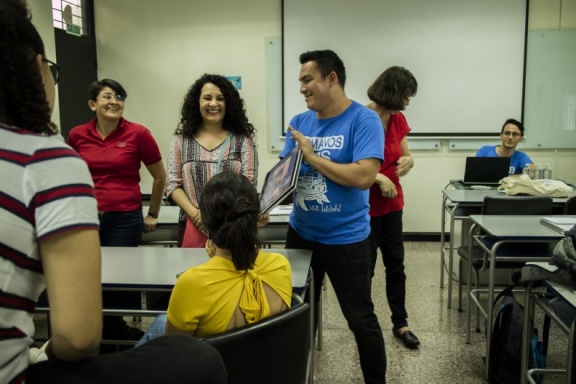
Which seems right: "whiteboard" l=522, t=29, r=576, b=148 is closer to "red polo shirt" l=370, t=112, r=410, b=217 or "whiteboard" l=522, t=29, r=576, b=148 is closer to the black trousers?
"red polo shirt" l=370, t=112, r=410, b=217

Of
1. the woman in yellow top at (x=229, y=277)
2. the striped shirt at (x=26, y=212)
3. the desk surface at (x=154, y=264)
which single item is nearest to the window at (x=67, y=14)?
the desk surface at (x=154, y=264)

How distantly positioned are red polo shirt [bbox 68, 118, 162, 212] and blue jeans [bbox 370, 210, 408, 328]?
1264mm

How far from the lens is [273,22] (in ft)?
17.1

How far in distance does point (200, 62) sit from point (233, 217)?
4402mm

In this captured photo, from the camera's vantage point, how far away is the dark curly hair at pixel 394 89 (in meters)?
2.43

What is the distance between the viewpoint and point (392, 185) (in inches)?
97.6

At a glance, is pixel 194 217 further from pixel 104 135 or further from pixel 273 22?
pixel 273 22

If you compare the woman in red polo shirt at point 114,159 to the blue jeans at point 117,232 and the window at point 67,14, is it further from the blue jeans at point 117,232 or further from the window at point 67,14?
the window at point 67,14

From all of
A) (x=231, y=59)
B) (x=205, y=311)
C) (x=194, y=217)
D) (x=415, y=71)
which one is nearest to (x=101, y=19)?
(x=231, y=59)

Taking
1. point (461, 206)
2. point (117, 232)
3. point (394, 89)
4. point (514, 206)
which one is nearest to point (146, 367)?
point (117, 232)

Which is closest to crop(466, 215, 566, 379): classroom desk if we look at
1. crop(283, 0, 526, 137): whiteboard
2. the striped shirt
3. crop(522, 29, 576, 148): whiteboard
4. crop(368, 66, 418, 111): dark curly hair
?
crop(368, 66, 418, 111): dark curly hair

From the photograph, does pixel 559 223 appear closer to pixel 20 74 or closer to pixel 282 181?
pixel 282 181

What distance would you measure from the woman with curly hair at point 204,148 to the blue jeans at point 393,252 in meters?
0.76

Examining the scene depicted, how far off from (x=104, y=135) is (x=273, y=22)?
3139 mm
